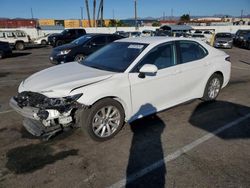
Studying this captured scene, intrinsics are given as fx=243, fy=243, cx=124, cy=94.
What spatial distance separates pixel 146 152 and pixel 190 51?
2.56 meters

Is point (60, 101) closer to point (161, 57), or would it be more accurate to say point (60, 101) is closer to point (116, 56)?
point (116, 56)

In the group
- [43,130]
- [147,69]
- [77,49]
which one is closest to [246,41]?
[77,49]

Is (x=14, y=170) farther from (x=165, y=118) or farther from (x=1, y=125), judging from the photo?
(x=165, y=118)

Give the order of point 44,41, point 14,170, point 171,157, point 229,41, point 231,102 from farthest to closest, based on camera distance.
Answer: point 44,41 → point 229,41 → point 231,102 → point 171,157 → point 14,170

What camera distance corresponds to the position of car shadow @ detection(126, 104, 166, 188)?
3.02 meters

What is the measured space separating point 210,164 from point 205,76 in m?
2.56

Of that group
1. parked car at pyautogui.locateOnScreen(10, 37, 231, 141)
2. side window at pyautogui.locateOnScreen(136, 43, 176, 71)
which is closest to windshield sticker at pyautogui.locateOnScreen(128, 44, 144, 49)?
parked car at pyautogui.locateOnScreen(10, 37, 231, 141)

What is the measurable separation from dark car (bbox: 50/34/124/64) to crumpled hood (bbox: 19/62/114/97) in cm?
692

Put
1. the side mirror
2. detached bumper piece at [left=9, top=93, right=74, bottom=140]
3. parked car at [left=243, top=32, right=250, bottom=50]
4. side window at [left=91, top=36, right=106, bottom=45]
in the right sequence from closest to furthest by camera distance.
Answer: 1. detached bumper piece at [left=9, top=93, right=74, bottom=140]
2. the side mirror
3. side window at [left=91, top=36, right=106, bottom=45]
4. parked car at [left=243, top=32, right=250, bottom=50]

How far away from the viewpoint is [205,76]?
5430 millimetres

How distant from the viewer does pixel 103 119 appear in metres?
3.94

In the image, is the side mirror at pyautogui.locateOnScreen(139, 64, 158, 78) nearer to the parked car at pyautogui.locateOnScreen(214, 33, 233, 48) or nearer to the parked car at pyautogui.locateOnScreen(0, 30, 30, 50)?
the parked car at pyautogui.locateOnScreen(0, 30, 30, 50)

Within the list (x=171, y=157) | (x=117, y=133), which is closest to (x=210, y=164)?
(x=171, y=157)

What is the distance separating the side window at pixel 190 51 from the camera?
4968 millimetres
